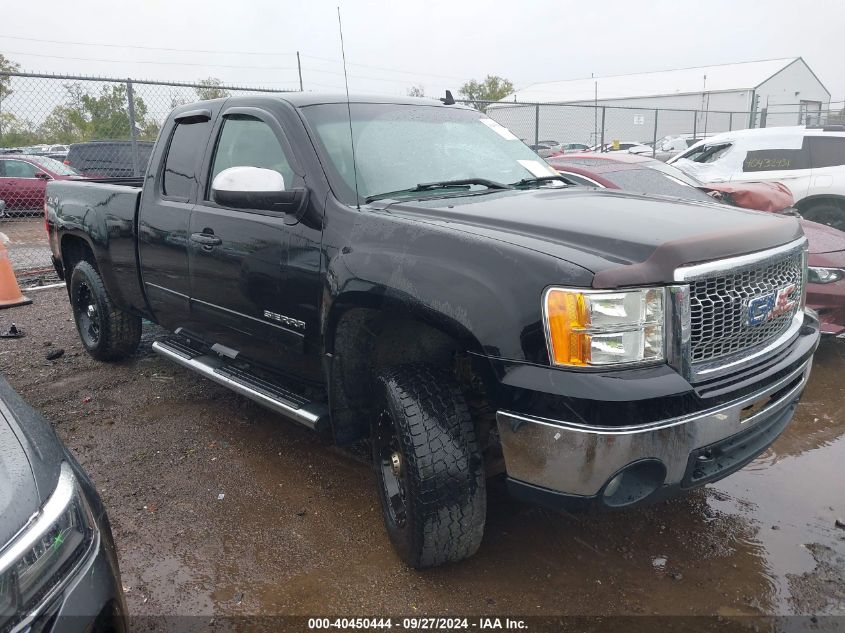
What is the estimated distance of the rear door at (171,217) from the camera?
3.74 m

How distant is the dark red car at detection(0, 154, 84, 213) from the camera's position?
14.5m

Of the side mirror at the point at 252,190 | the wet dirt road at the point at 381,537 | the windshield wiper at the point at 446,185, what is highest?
the side mirror at the point at 252,190

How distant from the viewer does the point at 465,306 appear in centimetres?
222

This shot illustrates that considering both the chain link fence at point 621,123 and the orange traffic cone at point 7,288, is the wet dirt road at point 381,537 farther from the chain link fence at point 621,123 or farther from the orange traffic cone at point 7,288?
the chain link fence at point 621,123

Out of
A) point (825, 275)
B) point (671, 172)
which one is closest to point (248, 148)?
point (825, 275)

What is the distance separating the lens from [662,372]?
6.81 feet

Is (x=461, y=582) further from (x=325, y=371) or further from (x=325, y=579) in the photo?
(x=325, y=371)

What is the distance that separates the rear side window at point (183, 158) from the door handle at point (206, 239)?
1.15 ft

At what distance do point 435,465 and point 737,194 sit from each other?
5890 millimetres

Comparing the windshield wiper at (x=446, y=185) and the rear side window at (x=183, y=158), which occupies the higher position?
the rear side window at (x=183, y=158)

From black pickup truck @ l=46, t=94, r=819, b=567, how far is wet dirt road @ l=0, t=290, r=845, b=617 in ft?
0.93

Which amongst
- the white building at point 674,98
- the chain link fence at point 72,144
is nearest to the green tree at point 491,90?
the white building at point 674,98

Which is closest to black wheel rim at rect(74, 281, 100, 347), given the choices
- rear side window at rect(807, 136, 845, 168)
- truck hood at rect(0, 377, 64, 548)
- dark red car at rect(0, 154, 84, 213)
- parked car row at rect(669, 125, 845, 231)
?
truck hood at rect(0, 377, 64, 548)

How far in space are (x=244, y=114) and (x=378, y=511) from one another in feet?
7.02
